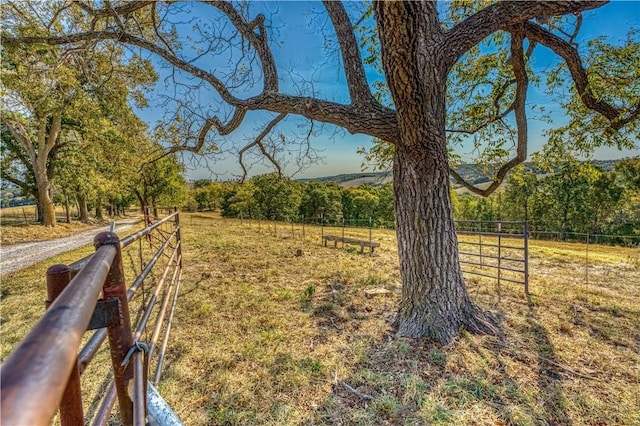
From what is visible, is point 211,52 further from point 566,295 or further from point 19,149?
point 19,149

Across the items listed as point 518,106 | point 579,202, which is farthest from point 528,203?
point 518,106

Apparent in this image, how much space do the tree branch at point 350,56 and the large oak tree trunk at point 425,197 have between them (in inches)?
20.7

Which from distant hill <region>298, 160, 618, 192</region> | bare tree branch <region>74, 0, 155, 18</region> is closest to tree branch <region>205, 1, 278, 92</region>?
bare tree branch <region>74, 0, 155, 18</region>

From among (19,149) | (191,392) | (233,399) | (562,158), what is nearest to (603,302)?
(562,158)

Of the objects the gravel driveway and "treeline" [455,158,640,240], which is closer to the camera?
the gravel driveway

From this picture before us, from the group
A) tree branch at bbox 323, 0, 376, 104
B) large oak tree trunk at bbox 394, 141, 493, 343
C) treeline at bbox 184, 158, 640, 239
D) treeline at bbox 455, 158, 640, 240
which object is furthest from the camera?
treeline at bbox 184, 158, 640, 239

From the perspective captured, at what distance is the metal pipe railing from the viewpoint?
0.83ft

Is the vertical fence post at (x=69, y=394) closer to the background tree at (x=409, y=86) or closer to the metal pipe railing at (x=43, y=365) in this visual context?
the metal pipe railing at (x=43, y=365)

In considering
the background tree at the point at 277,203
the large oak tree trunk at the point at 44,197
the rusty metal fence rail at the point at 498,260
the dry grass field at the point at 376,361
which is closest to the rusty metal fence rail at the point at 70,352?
the dry grass field at the point at 376,361

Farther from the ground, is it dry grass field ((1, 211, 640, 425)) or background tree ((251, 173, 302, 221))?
background tree ((251, 173, 302, 221))

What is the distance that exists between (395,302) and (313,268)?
9.50 feet

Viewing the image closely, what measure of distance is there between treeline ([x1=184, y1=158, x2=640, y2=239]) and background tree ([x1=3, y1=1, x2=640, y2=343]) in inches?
472

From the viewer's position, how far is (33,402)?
263 mm

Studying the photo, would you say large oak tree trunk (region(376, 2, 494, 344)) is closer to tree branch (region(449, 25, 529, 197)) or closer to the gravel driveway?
tree branch (region(449, 25, 529, 197))
